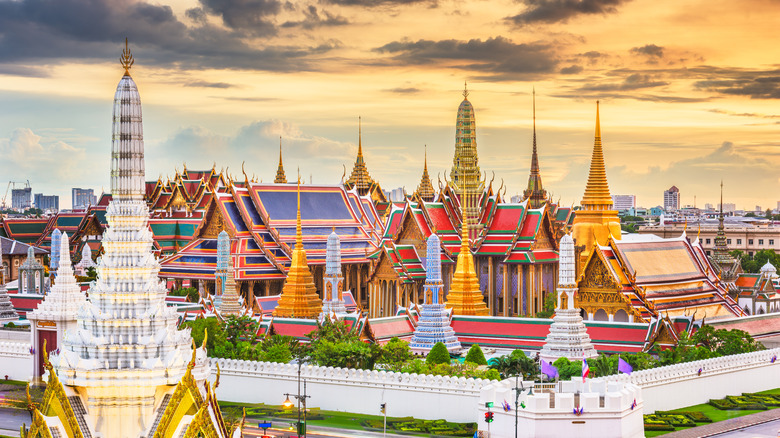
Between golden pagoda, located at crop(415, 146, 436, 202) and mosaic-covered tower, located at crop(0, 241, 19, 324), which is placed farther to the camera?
golden pagoda, located at crop(415, 146, 436, 202)

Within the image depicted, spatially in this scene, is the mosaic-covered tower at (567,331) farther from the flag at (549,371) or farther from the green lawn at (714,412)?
the flag at (549,371)

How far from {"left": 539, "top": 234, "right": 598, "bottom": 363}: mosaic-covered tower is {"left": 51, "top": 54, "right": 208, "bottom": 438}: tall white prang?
17435 mm

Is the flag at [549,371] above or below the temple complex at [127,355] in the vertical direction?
below

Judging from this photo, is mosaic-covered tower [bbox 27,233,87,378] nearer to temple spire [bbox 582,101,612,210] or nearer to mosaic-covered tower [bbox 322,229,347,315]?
mosaic-covered tower [bbox 322,229,347,315]

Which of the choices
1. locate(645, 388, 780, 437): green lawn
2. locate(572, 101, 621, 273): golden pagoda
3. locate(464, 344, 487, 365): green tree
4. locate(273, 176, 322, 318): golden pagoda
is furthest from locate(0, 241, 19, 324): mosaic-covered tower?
locate(645, 388, 780, 437): green lawn

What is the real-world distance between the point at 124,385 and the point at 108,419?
68 cm

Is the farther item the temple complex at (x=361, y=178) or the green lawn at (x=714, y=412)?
the temple complex at (x=361, y=178)

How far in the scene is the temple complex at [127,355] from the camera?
22516mm

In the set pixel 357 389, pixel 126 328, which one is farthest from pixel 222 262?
pixel 126 328

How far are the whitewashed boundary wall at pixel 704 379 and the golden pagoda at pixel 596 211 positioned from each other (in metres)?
16.6

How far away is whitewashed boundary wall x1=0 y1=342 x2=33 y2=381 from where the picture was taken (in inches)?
1723

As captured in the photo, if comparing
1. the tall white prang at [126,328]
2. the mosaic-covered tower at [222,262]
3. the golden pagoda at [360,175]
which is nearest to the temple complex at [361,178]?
the golden pagoda at [360,175]

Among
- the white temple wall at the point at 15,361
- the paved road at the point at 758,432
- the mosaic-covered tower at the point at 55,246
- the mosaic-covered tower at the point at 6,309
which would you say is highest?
the mosaic-covered tower at the point at 55,246

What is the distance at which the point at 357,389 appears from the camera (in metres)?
37.0
